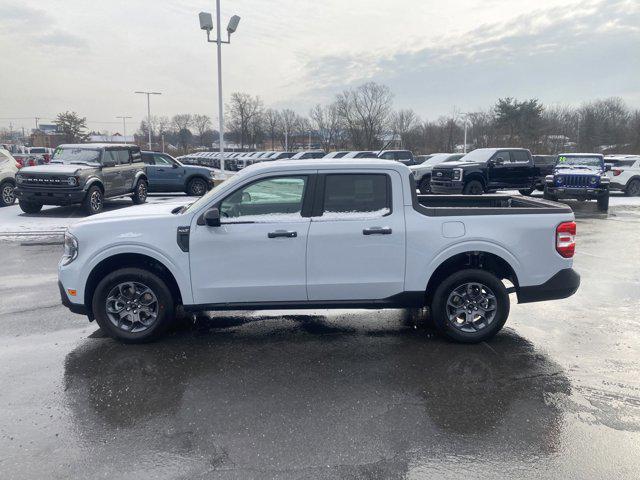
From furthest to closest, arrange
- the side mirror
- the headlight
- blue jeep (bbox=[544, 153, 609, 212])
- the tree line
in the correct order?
A: 1. the tree line
2. blue jeep (bbox=[544, 153, 609, 212])
3. the headlight
4. the side mirror

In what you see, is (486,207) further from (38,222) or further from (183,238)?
(38,222)

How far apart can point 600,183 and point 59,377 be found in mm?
17475

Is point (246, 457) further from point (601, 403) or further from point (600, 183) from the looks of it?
point (600, 183)

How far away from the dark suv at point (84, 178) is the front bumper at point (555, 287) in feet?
40.3

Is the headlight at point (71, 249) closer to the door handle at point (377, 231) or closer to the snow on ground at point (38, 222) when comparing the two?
the door handle at point (377, 231)

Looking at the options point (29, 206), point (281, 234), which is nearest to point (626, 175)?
point (281, 234)

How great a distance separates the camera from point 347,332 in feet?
18.2

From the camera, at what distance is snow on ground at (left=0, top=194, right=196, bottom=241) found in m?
11.8

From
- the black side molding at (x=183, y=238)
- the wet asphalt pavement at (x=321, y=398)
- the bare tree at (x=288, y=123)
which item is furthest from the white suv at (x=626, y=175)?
the bare tree at (x=288, y=123)

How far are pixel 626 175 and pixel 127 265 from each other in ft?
75.5

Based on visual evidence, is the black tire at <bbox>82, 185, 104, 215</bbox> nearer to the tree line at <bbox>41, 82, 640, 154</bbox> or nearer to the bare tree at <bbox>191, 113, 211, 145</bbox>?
the tree line at <bbox>41, 82, 640, 154</bbox>

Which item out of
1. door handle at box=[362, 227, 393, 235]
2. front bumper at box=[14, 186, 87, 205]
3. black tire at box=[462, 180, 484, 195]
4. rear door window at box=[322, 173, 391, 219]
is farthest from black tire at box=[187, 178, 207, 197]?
door handle at box=[362, 227, 393, 235]

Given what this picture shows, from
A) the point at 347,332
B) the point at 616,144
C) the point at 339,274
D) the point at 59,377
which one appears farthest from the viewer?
the point at 616,144

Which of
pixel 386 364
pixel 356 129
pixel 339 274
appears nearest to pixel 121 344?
pixel 339 274
